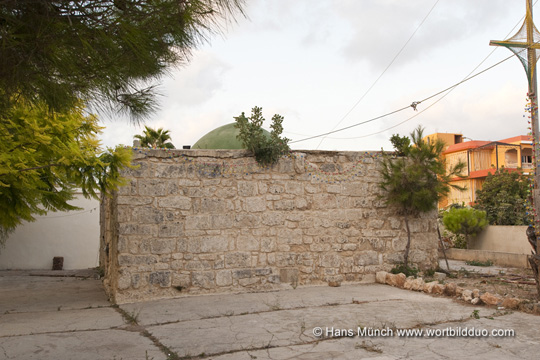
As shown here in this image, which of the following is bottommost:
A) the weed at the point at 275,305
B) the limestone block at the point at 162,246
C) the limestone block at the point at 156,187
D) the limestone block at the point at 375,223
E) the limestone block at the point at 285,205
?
the weed at the point at 275,305

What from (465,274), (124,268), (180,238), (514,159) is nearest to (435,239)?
(465,274)

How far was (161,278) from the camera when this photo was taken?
24.1ft

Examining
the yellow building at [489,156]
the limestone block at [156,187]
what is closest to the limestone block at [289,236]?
the limestone block at [156,187]

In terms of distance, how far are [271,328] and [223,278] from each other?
98.3 inches

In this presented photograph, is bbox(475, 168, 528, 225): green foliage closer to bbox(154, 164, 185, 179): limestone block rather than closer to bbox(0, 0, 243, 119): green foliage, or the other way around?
bbox(154, 164, 185, 179): limestone block

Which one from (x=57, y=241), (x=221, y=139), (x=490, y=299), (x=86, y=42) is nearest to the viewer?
(x=86, y=42)

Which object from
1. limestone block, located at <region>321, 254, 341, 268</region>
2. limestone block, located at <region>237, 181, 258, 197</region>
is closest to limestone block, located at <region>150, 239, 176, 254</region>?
limestone block, located at <region>237, 181, 258, 197</region>

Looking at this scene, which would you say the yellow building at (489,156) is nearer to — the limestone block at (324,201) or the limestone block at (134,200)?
the limestone block at (324,201)

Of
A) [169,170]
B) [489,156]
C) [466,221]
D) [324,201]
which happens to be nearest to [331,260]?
[324,201]

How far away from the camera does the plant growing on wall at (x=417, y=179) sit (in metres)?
8.34

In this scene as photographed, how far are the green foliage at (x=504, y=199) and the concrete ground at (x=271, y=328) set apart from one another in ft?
34.8

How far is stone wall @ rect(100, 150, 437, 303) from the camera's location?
24.1 feet

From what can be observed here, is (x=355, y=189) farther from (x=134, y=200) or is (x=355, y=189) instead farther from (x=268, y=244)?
(x=134, y=200)

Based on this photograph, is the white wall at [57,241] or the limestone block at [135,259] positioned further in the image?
the white wall at [57,241]
